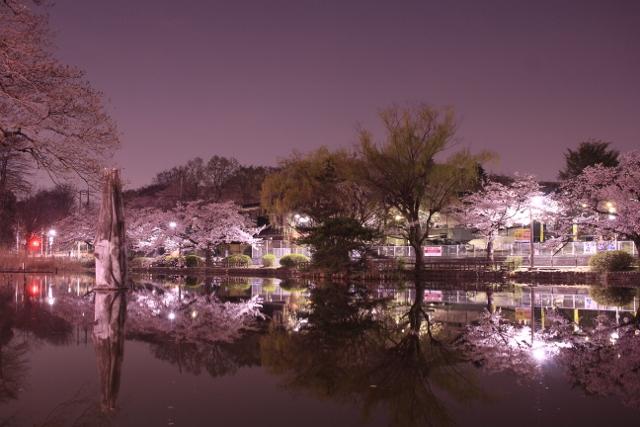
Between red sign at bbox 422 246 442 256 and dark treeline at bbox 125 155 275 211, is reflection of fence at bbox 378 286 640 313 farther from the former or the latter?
dark treeline at bbox 125 155 275 211

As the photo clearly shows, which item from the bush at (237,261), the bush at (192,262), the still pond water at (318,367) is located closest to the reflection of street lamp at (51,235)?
the bush at (192,262)

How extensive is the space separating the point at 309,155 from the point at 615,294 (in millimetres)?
22057

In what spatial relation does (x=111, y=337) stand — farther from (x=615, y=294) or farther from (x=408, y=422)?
(x=615, y=294)

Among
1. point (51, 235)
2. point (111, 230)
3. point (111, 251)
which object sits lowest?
point (111, 251)

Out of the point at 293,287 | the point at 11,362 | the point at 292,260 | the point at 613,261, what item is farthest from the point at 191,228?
the point at 11,362

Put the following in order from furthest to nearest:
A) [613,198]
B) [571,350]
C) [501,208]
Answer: [501,208] < [613,198] < [571,350]

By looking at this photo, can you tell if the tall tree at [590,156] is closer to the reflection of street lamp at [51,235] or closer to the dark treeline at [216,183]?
the dark treeline at [216,183]

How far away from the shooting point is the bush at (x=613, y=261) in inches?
1195

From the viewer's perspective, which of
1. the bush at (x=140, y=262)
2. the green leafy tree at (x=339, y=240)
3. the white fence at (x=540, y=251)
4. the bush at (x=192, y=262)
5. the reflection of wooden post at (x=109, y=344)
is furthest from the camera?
the bush at (x=140, y=262)

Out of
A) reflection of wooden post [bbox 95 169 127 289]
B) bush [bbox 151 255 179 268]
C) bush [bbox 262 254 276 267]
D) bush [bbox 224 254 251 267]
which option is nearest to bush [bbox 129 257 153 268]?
bush [bbox 151 255 179 268]

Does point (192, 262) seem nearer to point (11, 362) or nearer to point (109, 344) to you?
point (109, 344)

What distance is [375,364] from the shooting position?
919 cm

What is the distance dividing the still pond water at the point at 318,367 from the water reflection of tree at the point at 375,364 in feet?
0.09

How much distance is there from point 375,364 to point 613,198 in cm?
2758
